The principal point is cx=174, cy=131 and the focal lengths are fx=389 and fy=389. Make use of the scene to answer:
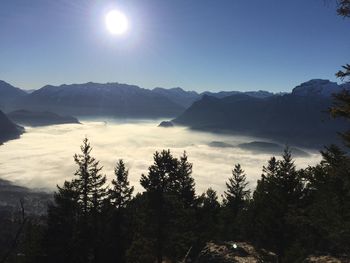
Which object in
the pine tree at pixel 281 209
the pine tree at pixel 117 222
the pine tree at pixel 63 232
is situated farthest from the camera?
the pine tree at pixel 117 222

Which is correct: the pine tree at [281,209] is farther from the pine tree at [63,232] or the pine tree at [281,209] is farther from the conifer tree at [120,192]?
the conifer tree at [120,192]

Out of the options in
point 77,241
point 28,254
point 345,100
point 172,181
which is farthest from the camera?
point 28,254

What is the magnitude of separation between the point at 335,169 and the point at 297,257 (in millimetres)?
11991

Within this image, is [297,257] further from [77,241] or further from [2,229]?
[2,229]

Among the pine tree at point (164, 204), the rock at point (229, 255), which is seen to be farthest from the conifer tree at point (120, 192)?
the rock at point (229, 255)

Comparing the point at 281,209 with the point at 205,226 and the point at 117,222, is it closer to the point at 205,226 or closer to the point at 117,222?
the point at 205,226

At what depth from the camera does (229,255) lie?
92.4ft

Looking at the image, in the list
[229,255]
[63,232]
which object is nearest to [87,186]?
[63,232]

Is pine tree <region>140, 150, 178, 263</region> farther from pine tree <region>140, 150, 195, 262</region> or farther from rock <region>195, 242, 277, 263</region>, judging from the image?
rock <region>195, 242, 277, 263</region>

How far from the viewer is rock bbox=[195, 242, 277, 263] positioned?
89.6ft

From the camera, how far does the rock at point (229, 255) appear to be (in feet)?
89.6

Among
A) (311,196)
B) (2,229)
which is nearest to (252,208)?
(311,196)

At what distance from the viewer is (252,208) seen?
181 feet

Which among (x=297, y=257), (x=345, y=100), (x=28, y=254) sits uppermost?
(x=345, y=100)
